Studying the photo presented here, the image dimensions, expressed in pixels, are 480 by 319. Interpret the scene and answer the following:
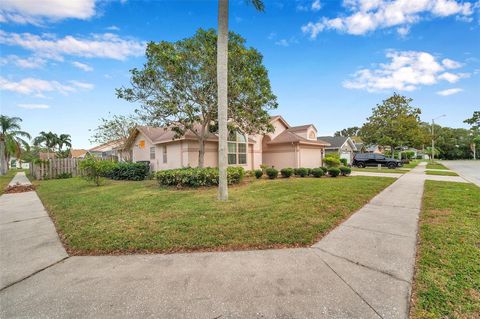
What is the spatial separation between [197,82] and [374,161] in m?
24.6

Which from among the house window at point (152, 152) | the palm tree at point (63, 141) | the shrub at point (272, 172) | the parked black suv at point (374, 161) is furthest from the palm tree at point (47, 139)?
the parked black suv at point (374, 161)

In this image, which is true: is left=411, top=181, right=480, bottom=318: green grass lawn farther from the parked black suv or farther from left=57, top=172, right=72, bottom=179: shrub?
left=57, top=172, right=72, bottom=179: shrub

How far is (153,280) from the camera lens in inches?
108

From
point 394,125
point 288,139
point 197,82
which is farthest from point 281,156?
point 394,125

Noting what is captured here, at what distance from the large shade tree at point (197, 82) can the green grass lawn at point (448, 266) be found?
879 cm

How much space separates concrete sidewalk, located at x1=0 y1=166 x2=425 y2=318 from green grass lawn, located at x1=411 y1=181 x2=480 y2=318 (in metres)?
0.16

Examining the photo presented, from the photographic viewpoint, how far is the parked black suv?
24781mm

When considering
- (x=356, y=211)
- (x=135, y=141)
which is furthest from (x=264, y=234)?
(x=135, y=141)

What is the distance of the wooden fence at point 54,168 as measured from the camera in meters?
17.3

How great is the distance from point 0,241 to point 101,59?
30.1 ft

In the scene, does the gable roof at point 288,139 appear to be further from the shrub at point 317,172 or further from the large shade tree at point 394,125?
the large shade tree at point 394,125

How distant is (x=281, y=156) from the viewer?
19.3 meters

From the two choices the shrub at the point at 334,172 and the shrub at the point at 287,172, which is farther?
the shrub at the point at 334,172

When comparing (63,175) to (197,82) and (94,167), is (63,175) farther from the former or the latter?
(197,82)
